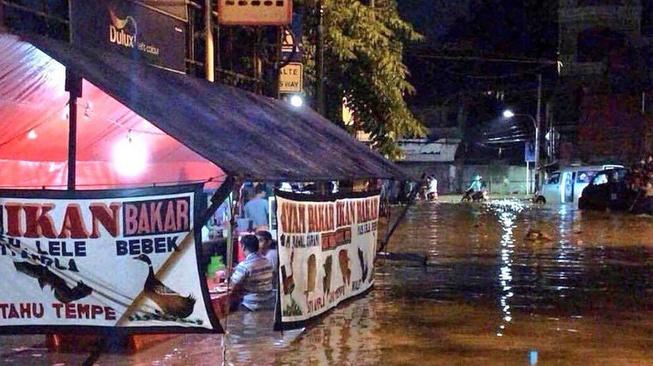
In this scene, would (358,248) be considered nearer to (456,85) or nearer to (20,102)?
(20,102)

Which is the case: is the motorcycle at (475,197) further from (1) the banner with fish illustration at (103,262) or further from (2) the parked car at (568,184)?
(1) the banner with fish illustration at (103,262)

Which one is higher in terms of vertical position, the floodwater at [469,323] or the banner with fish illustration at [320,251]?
the banner with fish illustration at [320,251]

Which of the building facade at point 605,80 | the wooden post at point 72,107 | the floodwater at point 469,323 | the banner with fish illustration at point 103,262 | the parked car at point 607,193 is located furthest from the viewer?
the building facade at point 605,80

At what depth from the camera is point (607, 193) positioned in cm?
3728

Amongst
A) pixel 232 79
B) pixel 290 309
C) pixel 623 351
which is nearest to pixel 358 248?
pixel 290 309

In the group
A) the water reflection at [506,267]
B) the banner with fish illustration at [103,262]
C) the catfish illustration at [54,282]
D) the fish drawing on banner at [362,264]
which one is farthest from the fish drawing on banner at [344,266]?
the catfish illustration at [54,282]

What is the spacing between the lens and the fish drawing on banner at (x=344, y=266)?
10.1 m

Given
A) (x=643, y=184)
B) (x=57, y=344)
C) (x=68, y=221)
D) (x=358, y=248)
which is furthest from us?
(x=643, y=184)

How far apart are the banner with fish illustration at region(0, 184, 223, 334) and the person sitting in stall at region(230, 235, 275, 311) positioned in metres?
3.86

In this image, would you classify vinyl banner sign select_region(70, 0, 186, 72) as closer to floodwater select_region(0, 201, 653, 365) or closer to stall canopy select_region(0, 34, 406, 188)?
stall canopy select_region(0, 34, 406, 188)

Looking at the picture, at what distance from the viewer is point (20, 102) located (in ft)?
29.6

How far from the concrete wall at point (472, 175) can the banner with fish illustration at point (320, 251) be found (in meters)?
54.6

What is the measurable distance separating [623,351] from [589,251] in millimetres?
10530

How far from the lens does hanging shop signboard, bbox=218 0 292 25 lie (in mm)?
13414
